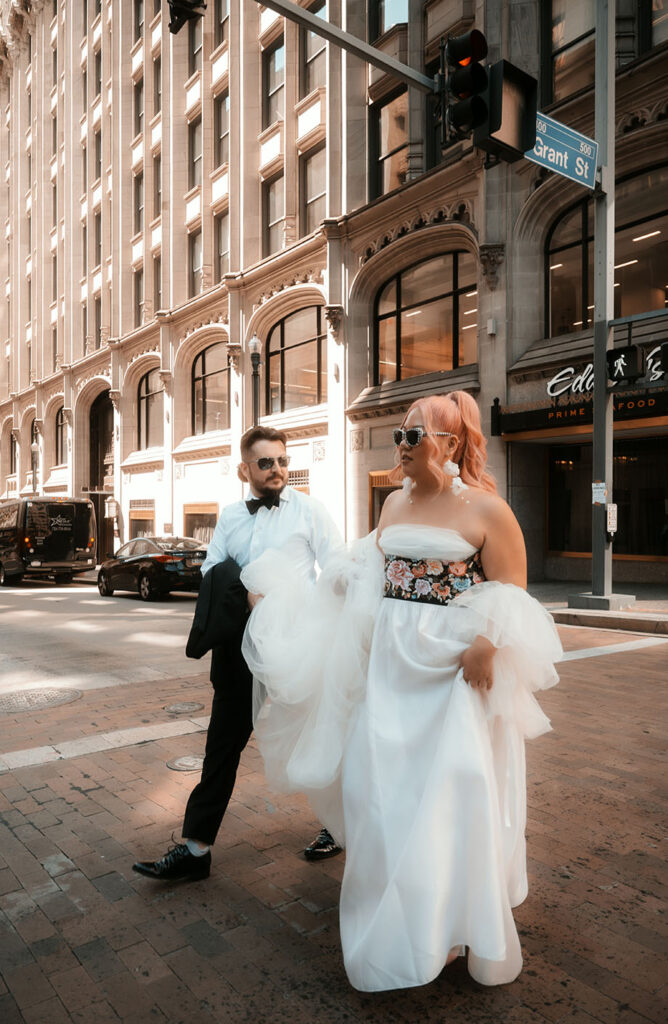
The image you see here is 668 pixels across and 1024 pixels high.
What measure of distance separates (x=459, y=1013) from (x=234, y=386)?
76.7 feet

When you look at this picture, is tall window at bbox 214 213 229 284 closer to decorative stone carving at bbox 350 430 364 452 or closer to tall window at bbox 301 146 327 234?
tall window at bbox 301 146 327 234

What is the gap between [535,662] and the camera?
8.39 ft

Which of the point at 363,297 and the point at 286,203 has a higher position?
the point at 286,203

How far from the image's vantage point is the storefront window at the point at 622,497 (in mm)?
15414

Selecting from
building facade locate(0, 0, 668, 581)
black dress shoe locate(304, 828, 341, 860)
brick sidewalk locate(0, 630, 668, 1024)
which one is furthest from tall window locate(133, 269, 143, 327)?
black dress shoe locate(304, 828, 341, 860)

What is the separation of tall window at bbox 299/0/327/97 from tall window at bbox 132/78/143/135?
11.7m

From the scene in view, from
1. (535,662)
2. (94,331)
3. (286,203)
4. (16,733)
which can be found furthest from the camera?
(94,331)

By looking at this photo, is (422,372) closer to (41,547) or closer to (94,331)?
(41,547)

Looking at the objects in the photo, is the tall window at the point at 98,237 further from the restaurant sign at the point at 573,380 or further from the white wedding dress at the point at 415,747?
the white wedding dress at the point at 415,747

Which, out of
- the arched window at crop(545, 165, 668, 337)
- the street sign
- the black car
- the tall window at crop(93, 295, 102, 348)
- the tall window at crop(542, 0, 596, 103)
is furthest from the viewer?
the tall window at crop(93, 295, 102, 348)

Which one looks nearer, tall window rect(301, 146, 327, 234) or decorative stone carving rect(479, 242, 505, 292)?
decorative stone carving rect(479, 242, 505, 292)

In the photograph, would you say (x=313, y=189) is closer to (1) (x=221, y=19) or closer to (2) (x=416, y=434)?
(1) (x=221, y=19)

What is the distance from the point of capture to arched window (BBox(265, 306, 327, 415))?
22344 mm

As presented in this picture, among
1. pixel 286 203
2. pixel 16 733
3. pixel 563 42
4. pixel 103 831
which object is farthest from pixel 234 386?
pixel 103 831
